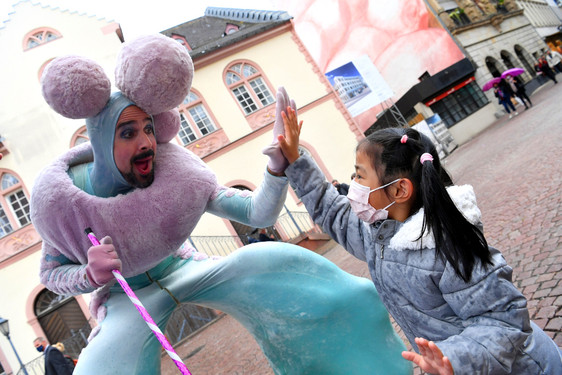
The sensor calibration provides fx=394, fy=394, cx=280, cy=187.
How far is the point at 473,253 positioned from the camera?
53.3 inches

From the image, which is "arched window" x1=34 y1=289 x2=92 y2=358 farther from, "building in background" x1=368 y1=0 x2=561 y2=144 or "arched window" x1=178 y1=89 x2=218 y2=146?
"building in background" x1=368 y1=0 x2=561 y2=144

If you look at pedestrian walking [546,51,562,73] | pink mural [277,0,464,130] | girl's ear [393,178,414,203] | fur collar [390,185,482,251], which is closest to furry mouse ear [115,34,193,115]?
girl's ear [393,178,414,203]

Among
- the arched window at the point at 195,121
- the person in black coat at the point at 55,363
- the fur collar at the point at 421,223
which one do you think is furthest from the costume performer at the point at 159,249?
the arched window at the point at 195,121

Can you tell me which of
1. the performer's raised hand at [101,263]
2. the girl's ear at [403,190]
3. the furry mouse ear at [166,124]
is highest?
the furry mouse ear at [166,124]

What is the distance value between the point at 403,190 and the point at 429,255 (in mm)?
283

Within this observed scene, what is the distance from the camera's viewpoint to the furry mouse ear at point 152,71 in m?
1.84

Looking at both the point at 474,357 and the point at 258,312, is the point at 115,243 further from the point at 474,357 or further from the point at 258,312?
the point at 474,357

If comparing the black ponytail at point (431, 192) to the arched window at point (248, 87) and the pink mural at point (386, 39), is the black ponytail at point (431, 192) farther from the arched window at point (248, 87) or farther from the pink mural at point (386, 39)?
the pink mural at point (386, 39)

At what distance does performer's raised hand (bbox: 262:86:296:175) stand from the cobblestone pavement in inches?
72.1

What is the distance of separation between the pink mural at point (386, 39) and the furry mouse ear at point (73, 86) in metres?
21.9

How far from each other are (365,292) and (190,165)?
3.84 ft

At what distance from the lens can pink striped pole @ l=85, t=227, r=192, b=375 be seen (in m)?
1.44

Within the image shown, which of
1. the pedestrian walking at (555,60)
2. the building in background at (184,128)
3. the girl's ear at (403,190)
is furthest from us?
the pedestrian walking at (555,60)

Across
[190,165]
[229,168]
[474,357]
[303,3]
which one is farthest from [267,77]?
[474,357]
